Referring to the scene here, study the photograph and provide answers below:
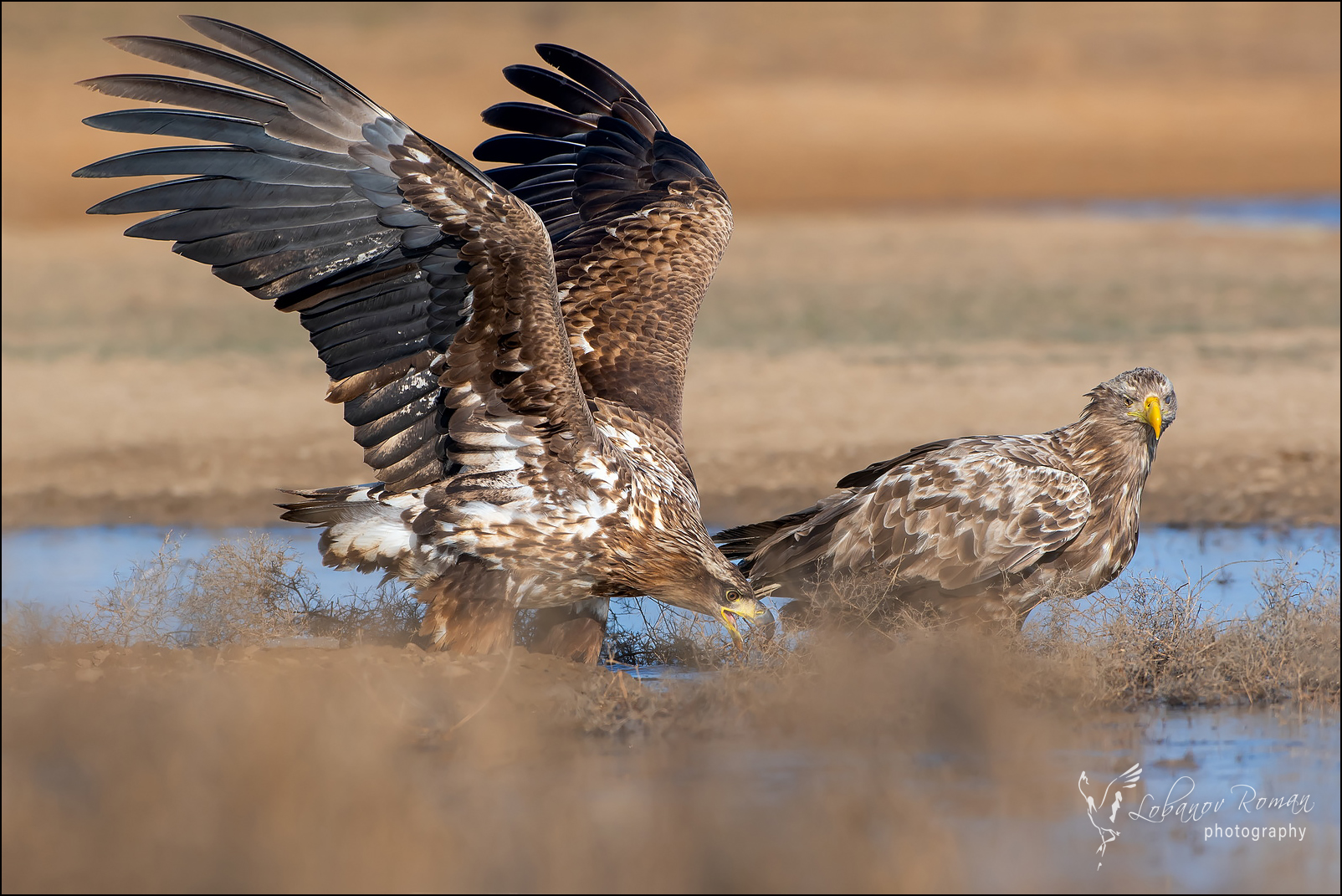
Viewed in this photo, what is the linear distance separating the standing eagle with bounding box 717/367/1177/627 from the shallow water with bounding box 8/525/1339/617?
0.77m

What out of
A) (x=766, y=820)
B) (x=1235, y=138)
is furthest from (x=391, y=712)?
(x=1235, y=138)

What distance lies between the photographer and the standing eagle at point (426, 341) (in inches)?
244

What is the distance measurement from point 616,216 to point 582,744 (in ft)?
11.9

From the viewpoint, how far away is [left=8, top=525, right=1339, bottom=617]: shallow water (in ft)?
28.5

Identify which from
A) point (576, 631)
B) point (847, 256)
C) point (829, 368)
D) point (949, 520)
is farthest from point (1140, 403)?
point (847, 256)

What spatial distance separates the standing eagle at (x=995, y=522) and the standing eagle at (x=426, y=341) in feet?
2.38

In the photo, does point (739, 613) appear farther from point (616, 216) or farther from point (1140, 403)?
point (616, 216)

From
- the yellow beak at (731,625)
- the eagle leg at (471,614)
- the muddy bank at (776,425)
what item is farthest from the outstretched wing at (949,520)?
the muddy bank at (776,425)

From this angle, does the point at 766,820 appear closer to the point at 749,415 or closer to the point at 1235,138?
the point at 749,415

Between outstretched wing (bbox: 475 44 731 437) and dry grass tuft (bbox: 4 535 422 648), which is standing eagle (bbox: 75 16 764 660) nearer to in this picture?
outstretched wing (bbox: 475 44 731 437)

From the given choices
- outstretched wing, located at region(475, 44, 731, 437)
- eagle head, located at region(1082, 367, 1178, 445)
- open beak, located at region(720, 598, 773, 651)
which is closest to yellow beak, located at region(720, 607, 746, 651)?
open beak, located at region(720, 598, 773, 651)

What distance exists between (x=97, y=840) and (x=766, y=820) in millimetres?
1945

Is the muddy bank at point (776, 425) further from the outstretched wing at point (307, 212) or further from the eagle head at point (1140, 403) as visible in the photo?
the outstretched wing at point (307, 212)

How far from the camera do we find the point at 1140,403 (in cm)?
755
